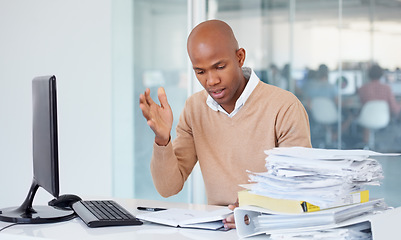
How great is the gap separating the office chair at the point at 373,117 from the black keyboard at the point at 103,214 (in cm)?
212

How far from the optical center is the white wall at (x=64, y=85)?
4500mm

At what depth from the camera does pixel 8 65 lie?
15.9 ft

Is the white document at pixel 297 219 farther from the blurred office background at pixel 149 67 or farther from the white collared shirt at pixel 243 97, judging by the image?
the blurred office background at pixel 149 67

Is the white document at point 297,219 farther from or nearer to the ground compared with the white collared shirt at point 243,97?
nearer to the ground

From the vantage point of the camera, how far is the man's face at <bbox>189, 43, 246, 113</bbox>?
84.1 inches

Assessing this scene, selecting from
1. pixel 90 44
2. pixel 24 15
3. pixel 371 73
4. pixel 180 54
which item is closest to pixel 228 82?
pixel 371 73

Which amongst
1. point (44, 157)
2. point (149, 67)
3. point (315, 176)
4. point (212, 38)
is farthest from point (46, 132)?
point (149, 67)

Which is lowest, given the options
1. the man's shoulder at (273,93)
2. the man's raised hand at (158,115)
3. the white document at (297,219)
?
the white document at (297,219)

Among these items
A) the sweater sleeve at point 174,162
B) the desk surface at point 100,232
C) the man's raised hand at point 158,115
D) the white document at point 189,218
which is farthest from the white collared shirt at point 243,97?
the desk surface at point 100,232

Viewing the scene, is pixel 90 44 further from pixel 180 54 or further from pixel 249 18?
pixel 249 18

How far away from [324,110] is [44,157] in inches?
93.4

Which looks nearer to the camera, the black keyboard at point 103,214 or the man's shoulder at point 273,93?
the black keyboard at point 103,214

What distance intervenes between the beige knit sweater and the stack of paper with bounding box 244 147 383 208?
2.36 ft

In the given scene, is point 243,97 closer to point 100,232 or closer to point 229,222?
point 229,222
